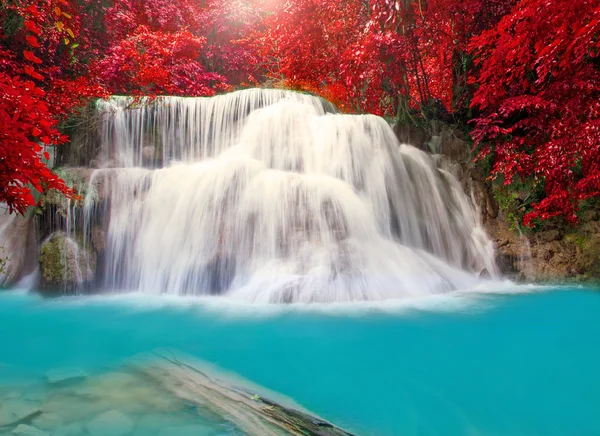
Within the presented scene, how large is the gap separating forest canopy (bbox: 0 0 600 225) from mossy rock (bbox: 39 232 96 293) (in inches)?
33.8

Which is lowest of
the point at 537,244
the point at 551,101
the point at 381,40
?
the point at 537,244

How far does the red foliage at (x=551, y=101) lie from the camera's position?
532cm

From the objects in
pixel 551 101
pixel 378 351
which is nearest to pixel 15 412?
pixel 378 351

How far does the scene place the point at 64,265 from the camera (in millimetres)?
6340

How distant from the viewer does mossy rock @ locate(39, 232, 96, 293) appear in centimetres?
625

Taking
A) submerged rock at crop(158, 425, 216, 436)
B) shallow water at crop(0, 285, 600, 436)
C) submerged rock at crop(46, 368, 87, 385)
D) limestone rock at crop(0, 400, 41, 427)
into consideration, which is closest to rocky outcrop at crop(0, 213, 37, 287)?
shallow water at crop(0, 285, 600, 436)

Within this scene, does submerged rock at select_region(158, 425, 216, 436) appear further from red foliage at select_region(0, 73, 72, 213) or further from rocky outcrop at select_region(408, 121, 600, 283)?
rocky outcrop at select_region(408, 121, 600, 283)

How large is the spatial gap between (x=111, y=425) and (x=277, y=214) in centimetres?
440

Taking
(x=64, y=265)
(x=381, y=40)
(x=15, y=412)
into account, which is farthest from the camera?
(x=381, y=40)

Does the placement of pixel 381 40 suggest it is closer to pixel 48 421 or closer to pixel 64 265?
pixel 64 265

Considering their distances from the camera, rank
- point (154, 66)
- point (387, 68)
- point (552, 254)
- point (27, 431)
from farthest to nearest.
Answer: point (154, 66) → point (387, 68) → point (552, 254) → point (27, 431)

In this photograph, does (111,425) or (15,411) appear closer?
(111,425)

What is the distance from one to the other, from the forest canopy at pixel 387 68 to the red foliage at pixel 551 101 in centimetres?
2

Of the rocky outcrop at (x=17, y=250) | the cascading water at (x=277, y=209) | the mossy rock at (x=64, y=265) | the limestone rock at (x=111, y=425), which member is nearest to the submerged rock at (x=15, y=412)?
the limestone rock at (x=111, y=425)
